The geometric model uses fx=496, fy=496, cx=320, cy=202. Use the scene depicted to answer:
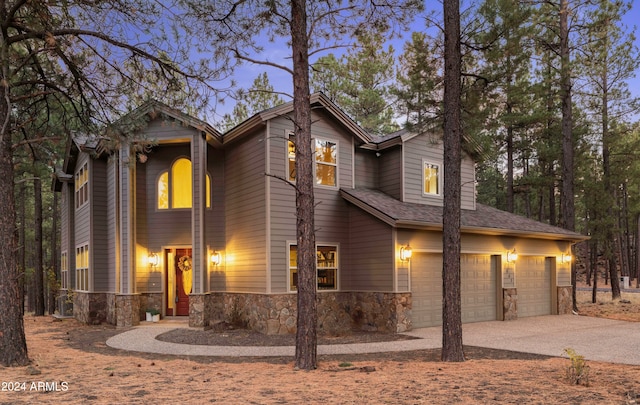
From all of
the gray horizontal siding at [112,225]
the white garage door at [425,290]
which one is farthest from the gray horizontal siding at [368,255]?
the gray horizontal siding at [112,225]

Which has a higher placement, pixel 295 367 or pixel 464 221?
pixel 464 221

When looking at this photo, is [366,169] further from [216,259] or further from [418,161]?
[216,259]

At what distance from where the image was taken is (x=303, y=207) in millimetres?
7773

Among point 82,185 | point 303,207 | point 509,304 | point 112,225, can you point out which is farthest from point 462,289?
→ point 82,185

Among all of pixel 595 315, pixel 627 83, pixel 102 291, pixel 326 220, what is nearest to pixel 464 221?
pixel 326 220

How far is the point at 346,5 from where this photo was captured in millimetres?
9094

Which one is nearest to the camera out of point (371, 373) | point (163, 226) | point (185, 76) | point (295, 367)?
point (371, 373)

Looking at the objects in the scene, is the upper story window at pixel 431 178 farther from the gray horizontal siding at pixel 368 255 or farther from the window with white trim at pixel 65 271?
the window with white trim at pixel 65 271

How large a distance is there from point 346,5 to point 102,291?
10890 millimetres

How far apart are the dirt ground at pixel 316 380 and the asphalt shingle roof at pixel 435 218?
3.69 m

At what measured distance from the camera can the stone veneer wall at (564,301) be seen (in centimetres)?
1616

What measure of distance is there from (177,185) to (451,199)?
8.57 metres

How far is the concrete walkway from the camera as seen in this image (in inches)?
356

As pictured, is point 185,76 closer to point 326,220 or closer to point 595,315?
point 326,220
